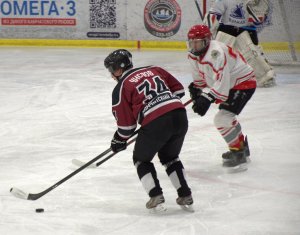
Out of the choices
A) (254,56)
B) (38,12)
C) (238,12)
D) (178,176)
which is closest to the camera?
(178,176)

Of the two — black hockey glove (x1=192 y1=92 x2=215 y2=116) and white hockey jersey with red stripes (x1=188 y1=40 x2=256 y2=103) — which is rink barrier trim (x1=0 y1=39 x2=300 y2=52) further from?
black hockey glove (x1=192 y1=92 x2=215 y2=116)

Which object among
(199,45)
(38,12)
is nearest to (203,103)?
(199,45)

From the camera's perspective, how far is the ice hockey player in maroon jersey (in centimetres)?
370

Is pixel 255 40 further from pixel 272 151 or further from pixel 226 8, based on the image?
pixel 272 151

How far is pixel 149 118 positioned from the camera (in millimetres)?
3717

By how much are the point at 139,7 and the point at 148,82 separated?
20.6ft

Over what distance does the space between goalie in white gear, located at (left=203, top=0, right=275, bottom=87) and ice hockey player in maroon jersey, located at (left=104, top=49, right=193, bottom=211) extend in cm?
376

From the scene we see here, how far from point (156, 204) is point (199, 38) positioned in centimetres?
108

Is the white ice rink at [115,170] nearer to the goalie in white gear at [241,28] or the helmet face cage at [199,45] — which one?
the goalie in white gear at [241,28]

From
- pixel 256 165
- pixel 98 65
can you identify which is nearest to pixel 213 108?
pixel 256 165

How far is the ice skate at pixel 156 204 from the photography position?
149 inches

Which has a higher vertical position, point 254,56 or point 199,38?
point 199,38

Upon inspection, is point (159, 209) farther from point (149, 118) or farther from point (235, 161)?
point (235, 161)

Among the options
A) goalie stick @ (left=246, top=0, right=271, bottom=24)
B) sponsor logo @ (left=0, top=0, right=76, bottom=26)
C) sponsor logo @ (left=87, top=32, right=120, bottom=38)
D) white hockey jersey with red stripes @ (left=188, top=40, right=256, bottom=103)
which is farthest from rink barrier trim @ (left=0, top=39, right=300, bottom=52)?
white hockey jersey with red stripes @ (left=188, top=40, right=256, bottom=103)
